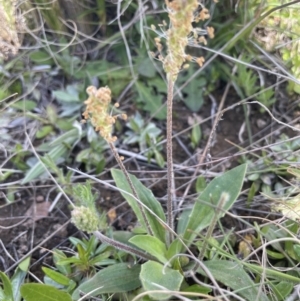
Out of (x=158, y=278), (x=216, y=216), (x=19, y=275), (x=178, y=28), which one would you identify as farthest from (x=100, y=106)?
(x=19, y=275)

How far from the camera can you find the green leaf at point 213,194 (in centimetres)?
114

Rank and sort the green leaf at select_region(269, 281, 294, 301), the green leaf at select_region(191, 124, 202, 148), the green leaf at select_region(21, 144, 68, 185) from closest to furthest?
the green leaf at select_region(269, 281, 294, 301)
the green leaf at select_region(21, 144, 68, 185)
the green leaf at select_region(191, 124, 202, 148)

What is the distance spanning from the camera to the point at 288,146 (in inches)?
56.8

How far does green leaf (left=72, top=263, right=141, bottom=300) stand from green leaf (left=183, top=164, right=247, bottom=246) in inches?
6.5

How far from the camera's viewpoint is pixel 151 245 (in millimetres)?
1094

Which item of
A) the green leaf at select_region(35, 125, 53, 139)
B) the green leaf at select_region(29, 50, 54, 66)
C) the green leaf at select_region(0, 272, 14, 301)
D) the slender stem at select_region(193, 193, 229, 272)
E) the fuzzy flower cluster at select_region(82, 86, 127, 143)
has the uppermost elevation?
the fuzzy flower cluster at select_region(82, 86, 127, 143)

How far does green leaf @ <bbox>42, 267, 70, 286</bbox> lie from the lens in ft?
3.94

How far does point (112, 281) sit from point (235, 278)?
0.30 m

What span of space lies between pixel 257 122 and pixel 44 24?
2.68 ft

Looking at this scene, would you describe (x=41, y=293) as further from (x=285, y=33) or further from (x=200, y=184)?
(x=285, y=33)

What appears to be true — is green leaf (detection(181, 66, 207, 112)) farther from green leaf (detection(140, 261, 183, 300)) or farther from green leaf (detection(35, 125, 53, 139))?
green leaf (detection(140, 261, 183, 300))

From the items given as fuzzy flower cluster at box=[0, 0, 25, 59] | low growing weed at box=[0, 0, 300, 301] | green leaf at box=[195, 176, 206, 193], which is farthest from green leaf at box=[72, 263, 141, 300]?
fuzzy flower cluster at box=[0, 0, 25, 59]

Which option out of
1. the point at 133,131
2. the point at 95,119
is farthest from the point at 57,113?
the point at 95,119

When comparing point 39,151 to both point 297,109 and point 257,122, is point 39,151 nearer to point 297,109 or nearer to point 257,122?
point 257,122
